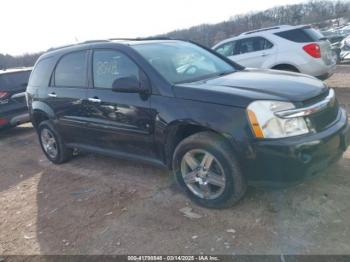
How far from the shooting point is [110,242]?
3.41 m

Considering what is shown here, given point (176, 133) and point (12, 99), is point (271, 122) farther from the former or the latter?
point (12, 99)

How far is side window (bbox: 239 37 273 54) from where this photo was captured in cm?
899

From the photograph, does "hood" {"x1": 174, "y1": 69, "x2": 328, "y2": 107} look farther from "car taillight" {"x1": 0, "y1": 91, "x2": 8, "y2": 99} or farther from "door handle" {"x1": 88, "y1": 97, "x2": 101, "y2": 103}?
"car taillight" {"x1": 0, "y1": 91, "x2": 8, "y2": 99}

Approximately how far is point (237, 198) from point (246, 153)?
1.77 ft

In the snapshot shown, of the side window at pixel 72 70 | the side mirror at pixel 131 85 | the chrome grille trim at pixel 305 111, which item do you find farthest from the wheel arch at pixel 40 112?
the chrome grille trim at pixel 305 111

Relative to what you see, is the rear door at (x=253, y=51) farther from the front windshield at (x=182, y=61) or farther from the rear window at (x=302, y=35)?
the front windshield at (x=182, y=61)

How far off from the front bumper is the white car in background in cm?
527

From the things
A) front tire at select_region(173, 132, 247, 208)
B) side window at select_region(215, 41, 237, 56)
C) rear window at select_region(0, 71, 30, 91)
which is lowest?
front tire at select_region(173, 132, 247, 208)

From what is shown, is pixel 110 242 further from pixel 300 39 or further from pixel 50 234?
pixel 300 39

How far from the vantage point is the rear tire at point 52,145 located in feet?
18.7

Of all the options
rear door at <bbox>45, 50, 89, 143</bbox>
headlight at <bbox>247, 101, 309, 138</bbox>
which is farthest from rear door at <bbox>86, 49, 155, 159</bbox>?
headlight at <bbox>247, 101, 309, 138</bbox>

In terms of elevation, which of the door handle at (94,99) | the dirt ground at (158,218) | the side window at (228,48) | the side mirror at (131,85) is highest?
the side mirror at (131,85)

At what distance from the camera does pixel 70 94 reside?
16.4 feet

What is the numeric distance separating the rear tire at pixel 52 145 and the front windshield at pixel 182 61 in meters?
2.31
